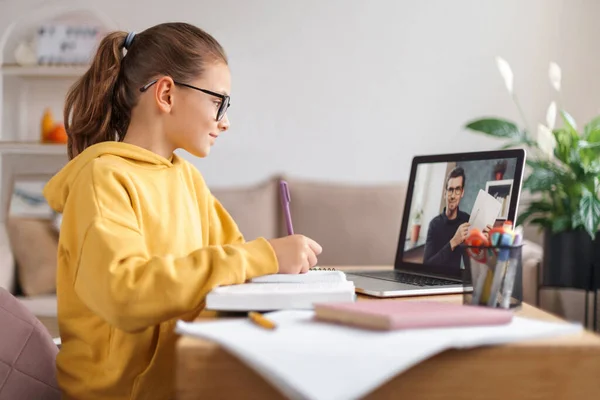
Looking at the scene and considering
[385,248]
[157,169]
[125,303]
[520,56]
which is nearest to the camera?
[125,303]

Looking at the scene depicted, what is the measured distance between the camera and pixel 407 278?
1321 mm

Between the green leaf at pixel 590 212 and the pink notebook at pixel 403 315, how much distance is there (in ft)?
6.16

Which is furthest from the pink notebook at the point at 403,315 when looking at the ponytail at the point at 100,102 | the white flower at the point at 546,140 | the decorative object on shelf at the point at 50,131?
the decorative object on shelf at the point at 50,131

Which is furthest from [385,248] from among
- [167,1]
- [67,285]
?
[67,285]

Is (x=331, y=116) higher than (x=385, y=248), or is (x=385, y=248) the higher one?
(x=331, y=116)

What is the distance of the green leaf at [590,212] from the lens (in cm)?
245

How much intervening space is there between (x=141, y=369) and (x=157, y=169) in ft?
1.15

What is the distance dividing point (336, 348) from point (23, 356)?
2.36ft

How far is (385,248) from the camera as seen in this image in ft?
9.57

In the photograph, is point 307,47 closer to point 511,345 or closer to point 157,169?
point 157,169

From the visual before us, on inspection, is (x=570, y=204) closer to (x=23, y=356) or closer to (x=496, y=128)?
(x=496, y=128)

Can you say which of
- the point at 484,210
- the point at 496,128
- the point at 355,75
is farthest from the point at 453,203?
the point at 355,75

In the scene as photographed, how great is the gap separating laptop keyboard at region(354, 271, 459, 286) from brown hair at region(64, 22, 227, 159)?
51 centimetres

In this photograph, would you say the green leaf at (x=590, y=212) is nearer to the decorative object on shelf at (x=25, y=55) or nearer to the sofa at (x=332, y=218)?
the sofa at (x=332, y=218)
